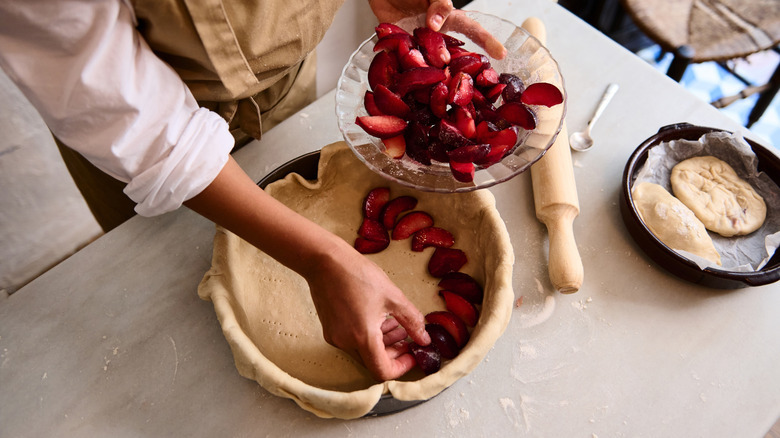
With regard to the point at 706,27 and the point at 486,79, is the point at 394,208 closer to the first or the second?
the point at 486,79

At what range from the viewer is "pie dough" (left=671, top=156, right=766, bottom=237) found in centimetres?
92

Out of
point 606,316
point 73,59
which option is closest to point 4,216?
point 73,59

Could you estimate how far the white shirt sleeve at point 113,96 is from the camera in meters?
0.58

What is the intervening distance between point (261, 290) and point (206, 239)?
0.18 metres

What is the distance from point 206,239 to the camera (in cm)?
94

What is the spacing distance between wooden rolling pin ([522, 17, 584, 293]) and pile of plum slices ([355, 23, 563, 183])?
0.48ft

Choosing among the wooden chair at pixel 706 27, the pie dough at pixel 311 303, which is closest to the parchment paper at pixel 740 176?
the pie dough at pixel 311 303

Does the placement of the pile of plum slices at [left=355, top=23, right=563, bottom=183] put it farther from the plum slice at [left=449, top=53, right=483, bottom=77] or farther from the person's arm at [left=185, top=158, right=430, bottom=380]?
the person's arm at [left=185, top=158, right=430, bottom=380]

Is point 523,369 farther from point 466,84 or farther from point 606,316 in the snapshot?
point 466,84

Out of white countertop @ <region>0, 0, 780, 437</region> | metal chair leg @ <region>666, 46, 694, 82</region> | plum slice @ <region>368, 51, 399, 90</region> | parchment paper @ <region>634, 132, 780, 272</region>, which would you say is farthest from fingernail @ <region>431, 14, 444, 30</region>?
metal chair leg @ <region>666, 46, 694, 82</region>

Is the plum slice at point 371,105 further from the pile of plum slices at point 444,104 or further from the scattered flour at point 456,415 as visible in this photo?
the scattered flour at point 456,415

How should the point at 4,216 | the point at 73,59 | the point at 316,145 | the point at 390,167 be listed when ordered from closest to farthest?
1. the point at 73,59
2. the point at 390,167
3. the point at 316,145
4. the point at 4,216

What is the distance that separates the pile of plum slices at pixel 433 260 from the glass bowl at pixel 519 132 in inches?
5.5

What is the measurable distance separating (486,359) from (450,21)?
58 centimetres
